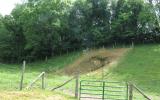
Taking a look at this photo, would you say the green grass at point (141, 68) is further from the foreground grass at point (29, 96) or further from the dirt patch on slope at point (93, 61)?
the foreground grass at point (29, 96)

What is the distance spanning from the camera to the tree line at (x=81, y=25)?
76.4 meters

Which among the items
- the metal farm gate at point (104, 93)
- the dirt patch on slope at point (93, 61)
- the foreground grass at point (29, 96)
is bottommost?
the dirt patch on slope at point (93, 61)

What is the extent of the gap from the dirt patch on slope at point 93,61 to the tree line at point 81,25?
385 inches

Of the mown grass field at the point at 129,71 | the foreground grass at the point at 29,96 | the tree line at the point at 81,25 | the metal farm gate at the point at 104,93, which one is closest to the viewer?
the foreground grass at the point at 29,96

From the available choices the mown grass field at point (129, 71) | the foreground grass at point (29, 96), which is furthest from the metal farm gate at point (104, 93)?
the mown grass field at point (129, 71)

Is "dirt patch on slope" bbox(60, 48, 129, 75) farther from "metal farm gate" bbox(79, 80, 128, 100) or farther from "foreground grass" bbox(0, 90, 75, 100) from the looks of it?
"foreground grass" bbox(0, 90, 75, 100)

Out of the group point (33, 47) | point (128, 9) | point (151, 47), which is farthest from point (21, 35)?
point (151, 47)

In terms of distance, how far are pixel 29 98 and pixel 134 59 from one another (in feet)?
137

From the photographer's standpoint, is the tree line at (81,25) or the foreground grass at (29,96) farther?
the tree line at (81,25)

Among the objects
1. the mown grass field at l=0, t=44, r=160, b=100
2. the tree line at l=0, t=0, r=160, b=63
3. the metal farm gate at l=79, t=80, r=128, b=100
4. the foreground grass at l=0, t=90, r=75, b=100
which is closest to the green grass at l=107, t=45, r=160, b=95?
the mown grass field at l=0, t=44, r=160, b=100

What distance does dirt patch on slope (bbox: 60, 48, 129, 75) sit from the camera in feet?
196

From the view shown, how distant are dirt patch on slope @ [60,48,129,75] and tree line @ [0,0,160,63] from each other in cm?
977

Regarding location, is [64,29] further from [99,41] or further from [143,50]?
[143,50]

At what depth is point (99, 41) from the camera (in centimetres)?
7825
